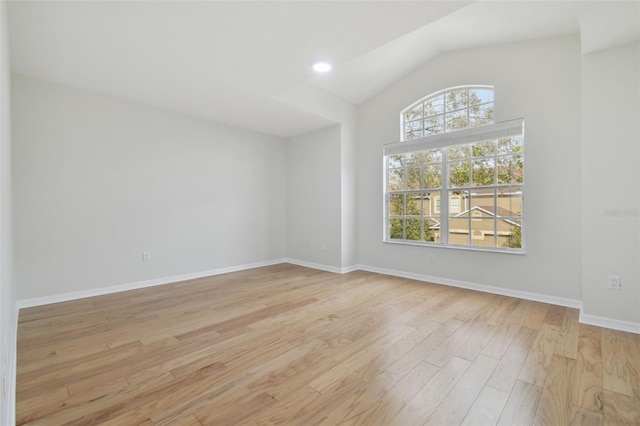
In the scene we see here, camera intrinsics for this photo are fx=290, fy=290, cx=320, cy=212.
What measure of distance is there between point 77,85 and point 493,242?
5279 mm

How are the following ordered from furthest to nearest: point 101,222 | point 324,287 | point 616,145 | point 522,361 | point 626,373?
point 324,287 → point 101,222 → point 616,145 → point 522,361 → point 626,373

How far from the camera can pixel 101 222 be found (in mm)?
3520

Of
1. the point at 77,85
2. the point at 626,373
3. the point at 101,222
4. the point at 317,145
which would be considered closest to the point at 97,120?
the point at 77,85

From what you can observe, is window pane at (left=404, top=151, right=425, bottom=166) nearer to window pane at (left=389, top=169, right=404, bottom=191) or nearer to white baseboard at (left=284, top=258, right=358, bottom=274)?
window pane at (left=389, top=169, right=404, bottom=191)

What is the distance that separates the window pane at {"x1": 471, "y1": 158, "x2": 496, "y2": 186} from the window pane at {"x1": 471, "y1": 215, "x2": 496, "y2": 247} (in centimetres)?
48

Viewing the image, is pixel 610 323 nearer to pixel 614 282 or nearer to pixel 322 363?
pixel 614 282

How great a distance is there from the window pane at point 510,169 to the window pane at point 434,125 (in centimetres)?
91

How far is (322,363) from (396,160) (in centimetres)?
341

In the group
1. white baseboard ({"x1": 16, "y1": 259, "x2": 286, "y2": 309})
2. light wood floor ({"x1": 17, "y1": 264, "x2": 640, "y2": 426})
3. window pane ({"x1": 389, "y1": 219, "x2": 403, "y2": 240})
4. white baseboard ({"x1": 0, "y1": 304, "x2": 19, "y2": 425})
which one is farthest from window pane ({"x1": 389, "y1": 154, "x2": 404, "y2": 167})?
white baseboard ({"x1": 0, "y1": 304, "x2": 19, "y2": 425})

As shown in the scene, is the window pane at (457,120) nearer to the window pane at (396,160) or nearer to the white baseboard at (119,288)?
the window pane at (396,160)

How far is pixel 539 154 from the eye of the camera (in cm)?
328

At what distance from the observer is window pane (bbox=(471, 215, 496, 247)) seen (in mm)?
3666

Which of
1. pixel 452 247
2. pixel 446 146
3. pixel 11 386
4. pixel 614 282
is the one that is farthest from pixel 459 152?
pixel 11 386

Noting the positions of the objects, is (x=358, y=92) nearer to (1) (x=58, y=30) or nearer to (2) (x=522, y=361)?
(1) (x=58, y=30)
